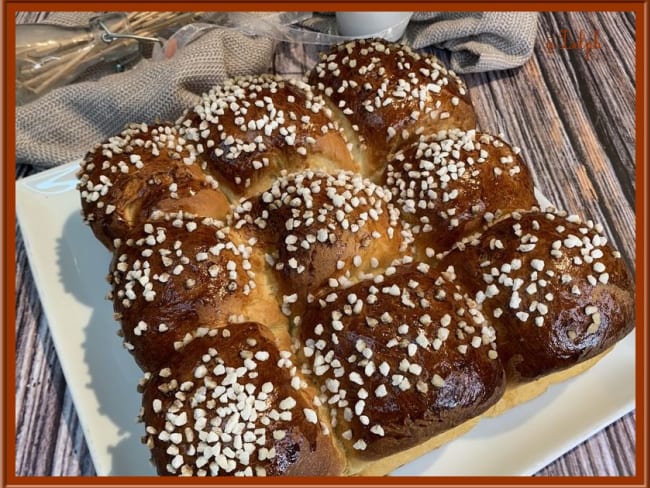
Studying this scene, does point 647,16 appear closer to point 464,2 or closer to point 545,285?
point 464,2

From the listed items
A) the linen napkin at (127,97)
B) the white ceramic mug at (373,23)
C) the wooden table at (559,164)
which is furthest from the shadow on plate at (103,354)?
the white ceramic mug at (373,23)

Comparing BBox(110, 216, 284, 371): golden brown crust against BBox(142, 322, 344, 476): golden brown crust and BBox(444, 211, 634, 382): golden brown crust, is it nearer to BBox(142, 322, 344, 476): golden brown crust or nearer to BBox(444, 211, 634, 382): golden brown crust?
BBox(142, 322, 344, 476): golden brown crust

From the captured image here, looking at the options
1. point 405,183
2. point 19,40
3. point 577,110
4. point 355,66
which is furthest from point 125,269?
point 577,110

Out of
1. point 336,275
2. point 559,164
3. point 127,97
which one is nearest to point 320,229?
point 336,275

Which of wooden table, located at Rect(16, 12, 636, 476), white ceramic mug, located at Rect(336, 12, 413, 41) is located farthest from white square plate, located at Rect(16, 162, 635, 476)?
white ceramic mug, located at Rect(336, 12, 413, 41)

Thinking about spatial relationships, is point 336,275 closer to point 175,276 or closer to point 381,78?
point 175,276
